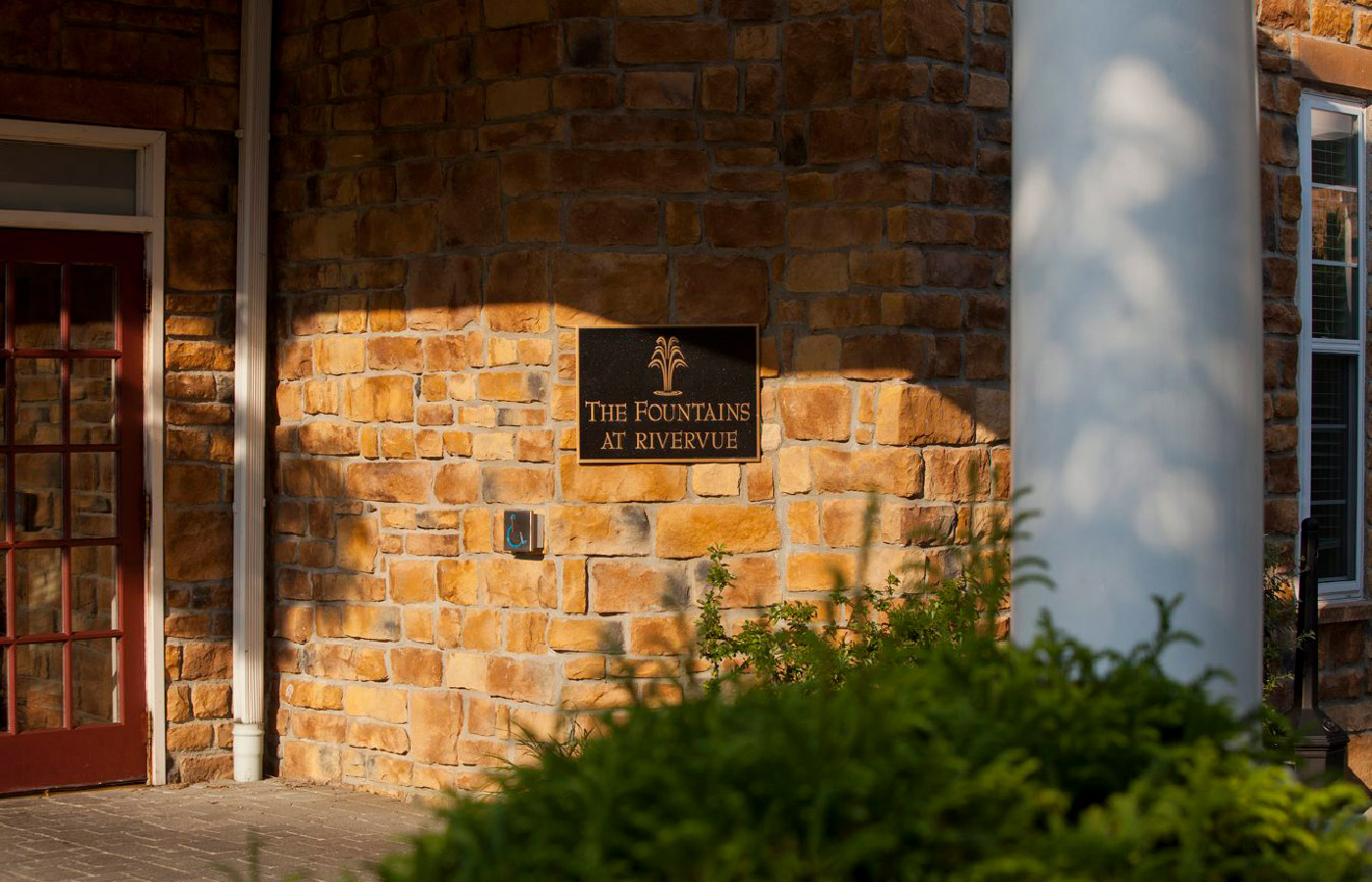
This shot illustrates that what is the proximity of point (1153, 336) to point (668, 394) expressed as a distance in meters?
3.46

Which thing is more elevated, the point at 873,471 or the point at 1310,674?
the point at 873,471

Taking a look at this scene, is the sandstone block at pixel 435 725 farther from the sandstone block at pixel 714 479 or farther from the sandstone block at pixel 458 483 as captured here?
the sandstone block at pixel 714 479

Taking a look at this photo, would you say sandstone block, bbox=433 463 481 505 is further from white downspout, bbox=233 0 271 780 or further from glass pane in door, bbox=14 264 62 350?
glass pane in door, bbox=14 264 62 350

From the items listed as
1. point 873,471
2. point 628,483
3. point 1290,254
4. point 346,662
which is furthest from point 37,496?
point 1290,254

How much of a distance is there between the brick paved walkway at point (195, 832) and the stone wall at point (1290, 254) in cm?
437

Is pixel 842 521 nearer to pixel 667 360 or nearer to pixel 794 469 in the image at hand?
pixel 794 469

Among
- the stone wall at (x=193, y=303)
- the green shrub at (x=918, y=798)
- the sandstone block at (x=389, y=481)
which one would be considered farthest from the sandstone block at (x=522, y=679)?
the green shrub at (x=918, y=798)

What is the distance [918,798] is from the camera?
5.47 ft

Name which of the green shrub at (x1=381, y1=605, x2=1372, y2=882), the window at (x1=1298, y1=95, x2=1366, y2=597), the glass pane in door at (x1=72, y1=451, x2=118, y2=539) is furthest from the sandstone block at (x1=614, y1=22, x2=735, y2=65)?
the green shrub at (x1=381, y1=605, x2=1372, y2=882)

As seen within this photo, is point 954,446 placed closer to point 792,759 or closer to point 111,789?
point 111,789

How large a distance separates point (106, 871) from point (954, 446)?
3.64 meters

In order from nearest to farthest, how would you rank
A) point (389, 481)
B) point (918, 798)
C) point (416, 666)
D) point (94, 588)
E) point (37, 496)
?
point (918, 798) → point (416, 666) → point (389, 481) → point (37, 496) → point (94, 588)

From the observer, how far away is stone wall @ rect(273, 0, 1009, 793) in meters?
6.04

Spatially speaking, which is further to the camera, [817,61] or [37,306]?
[37,306]
